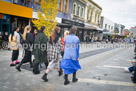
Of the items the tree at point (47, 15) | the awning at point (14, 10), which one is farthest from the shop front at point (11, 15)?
the tree at point (47, 15)

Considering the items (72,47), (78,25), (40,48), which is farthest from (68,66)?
(78,25)

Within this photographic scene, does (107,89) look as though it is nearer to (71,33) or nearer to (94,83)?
(94,83)

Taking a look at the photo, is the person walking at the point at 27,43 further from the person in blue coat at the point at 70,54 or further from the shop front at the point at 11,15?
the shop front at the point at 11,15

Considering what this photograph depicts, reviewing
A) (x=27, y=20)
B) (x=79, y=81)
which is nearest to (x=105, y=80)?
(x=79, y=81)

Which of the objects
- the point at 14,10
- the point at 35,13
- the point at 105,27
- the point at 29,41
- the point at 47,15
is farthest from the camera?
the point at 105,27

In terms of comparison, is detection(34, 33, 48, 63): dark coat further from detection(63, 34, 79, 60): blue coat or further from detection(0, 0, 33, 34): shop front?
detection(0, 0, 33, 34): shop front

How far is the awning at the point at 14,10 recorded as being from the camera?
34.8ft

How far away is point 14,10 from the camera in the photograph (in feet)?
38.3

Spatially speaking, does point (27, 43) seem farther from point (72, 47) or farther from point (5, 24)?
point (5, 24)

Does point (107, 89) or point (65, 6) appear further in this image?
point (65, 6)

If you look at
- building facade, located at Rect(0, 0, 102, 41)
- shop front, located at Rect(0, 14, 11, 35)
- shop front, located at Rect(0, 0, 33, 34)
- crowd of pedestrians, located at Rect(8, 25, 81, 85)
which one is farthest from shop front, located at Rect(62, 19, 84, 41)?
crowd of pedestrians, located at Rect(8, 25, 81, 85)

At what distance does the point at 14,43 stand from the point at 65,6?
16.8 metres

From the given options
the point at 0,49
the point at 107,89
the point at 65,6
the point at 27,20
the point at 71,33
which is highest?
the point at 65,6

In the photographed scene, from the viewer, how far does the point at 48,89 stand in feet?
13.0
